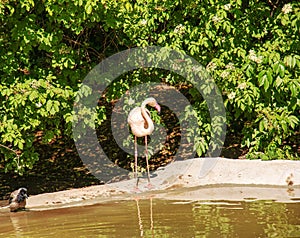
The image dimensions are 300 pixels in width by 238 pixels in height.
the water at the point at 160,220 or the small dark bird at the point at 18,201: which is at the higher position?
the small dark bird at the point at 18,201

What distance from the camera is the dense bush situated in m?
9.17

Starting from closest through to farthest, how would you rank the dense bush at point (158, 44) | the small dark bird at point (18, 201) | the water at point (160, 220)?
1. the water at point (160, 220)
2. the small dark bird at point (18, 201)
3. the dense bush at point (158, 44)

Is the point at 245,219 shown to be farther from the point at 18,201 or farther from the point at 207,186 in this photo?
the point at 18,201

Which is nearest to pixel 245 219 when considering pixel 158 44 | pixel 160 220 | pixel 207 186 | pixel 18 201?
pixel 160 220

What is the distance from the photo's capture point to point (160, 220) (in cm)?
673

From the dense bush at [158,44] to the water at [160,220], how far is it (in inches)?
80.8

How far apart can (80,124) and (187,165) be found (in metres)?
1.76

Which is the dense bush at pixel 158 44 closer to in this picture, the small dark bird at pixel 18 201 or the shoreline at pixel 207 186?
the shoreline at pixel 207 186

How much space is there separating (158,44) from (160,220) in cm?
394

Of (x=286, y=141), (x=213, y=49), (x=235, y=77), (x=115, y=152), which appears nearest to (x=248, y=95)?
(x=235, y=77)

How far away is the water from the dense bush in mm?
2053

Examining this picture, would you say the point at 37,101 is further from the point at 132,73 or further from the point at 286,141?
the point at 286,141

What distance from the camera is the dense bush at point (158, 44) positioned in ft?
30.1

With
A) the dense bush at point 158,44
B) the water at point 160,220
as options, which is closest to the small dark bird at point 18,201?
the water at point 160,220
